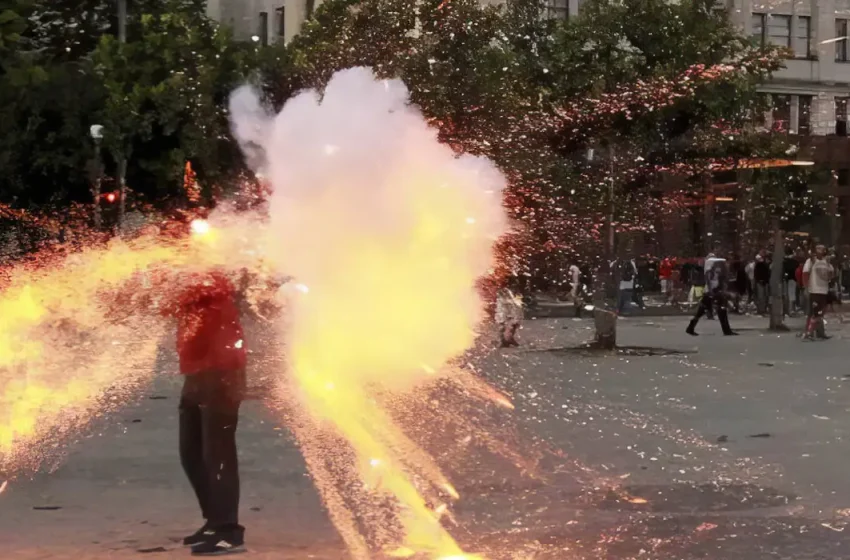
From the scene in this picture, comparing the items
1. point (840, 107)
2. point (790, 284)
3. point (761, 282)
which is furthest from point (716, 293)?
point (840, 107)

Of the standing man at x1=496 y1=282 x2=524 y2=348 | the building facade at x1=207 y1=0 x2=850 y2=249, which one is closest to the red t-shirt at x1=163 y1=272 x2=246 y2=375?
the standing man at x1=496 y1=282 x2=524 y2=348

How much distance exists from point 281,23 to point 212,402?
13864mm

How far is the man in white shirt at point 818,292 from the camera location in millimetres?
19750

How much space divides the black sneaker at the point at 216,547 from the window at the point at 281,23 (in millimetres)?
13136

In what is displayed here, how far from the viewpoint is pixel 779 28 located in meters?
48.2

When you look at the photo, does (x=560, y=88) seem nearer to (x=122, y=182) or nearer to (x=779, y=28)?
(x=122, y=182)

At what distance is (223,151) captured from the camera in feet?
66.3

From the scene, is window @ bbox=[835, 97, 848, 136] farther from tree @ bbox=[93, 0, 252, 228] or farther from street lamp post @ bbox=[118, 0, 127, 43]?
street lamp post @ bbox=[118, 0, 127, 43]

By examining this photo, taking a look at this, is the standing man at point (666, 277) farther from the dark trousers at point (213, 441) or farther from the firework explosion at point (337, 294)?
the dark trousers at point (213, 441)

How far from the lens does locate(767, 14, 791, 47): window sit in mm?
47938

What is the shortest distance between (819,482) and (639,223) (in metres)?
11.1

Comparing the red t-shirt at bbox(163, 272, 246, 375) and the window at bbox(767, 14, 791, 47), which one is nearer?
the red t-shirt at bbox(163, 272, 246, 375)

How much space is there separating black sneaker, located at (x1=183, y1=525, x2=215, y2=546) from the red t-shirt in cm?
78

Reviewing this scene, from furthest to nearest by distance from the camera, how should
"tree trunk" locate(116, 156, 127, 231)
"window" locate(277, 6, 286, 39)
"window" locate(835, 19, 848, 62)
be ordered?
"window" locate(835, 19, 848, 62) → "tree trunk" locate(116, 156, 127, 231) → "window" locate(277, 6, 286, 39)
